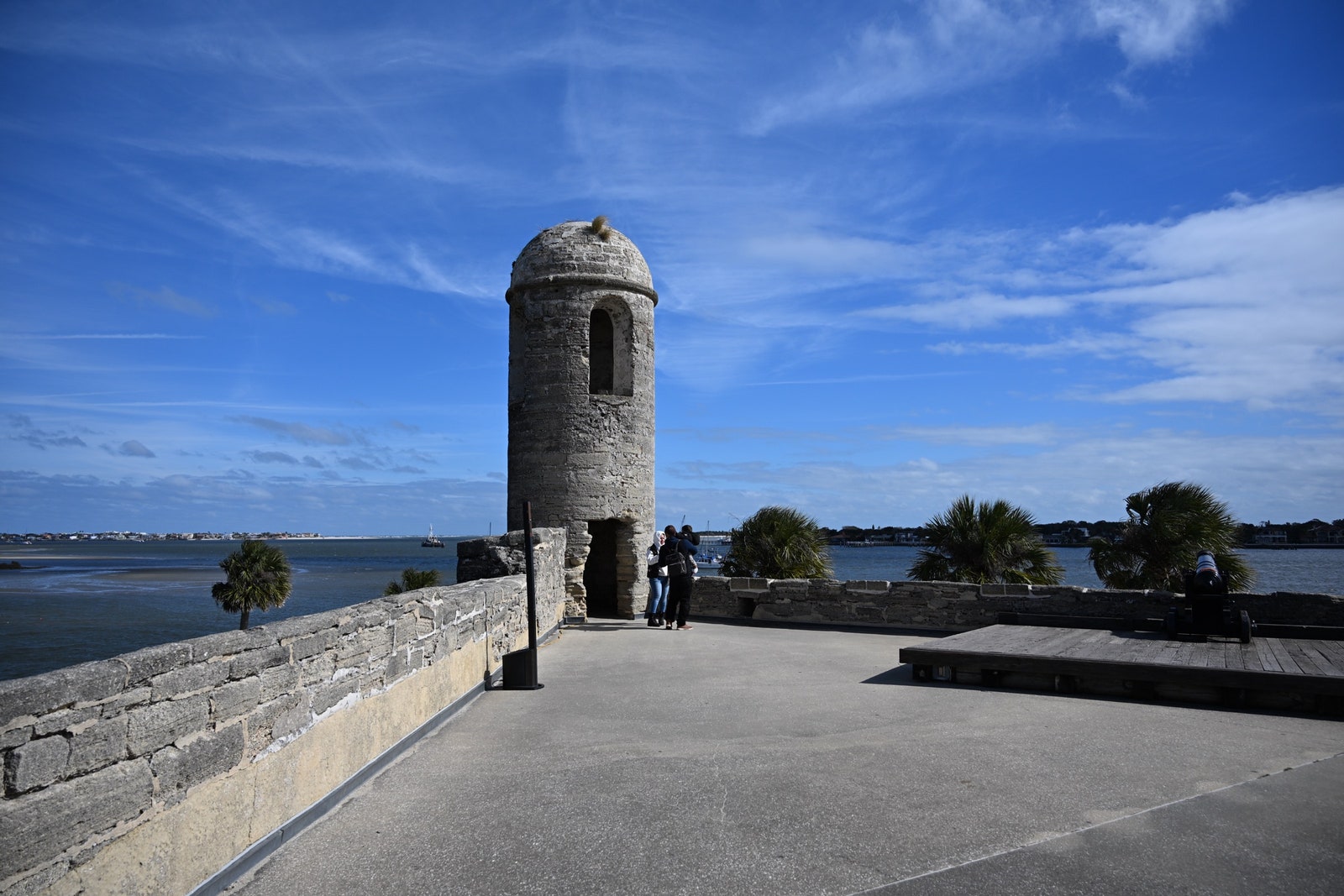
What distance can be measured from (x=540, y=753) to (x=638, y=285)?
11140 millimetres

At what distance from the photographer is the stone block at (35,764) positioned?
2877mm

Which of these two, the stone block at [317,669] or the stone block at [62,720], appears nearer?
the stone block at [62,720]

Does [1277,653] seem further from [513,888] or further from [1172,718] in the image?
[513,888]

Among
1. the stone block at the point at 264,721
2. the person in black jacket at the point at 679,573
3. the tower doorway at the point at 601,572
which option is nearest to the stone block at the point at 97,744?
the stone block at the point at 264,721

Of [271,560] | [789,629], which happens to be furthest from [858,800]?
[271,560]

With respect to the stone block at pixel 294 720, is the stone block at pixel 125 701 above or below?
above

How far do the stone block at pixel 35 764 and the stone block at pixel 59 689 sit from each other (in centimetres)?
10

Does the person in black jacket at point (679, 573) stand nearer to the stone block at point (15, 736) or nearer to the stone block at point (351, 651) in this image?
the stone block at point (351, 651)

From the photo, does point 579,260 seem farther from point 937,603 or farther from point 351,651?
point 351,651

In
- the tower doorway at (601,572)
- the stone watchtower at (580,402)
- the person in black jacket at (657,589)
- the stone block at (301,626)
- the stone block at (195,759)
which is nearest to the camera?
the stone block at (195,759)

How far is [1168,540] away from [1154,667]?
26.0ft

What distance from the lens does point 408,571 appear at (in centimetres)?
2931

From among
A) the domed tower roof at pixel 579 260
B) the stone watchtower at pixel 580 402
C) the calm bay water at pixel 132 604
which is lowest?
the calm bay water at pixel 132 604

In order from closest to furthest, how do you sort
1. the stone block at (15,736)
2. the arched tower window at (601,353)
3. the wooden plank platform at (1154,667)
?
1. the stone block at (15,736)
2. the wooden plank platform at (1154,667)
3. the arched tower window at (601,353)
